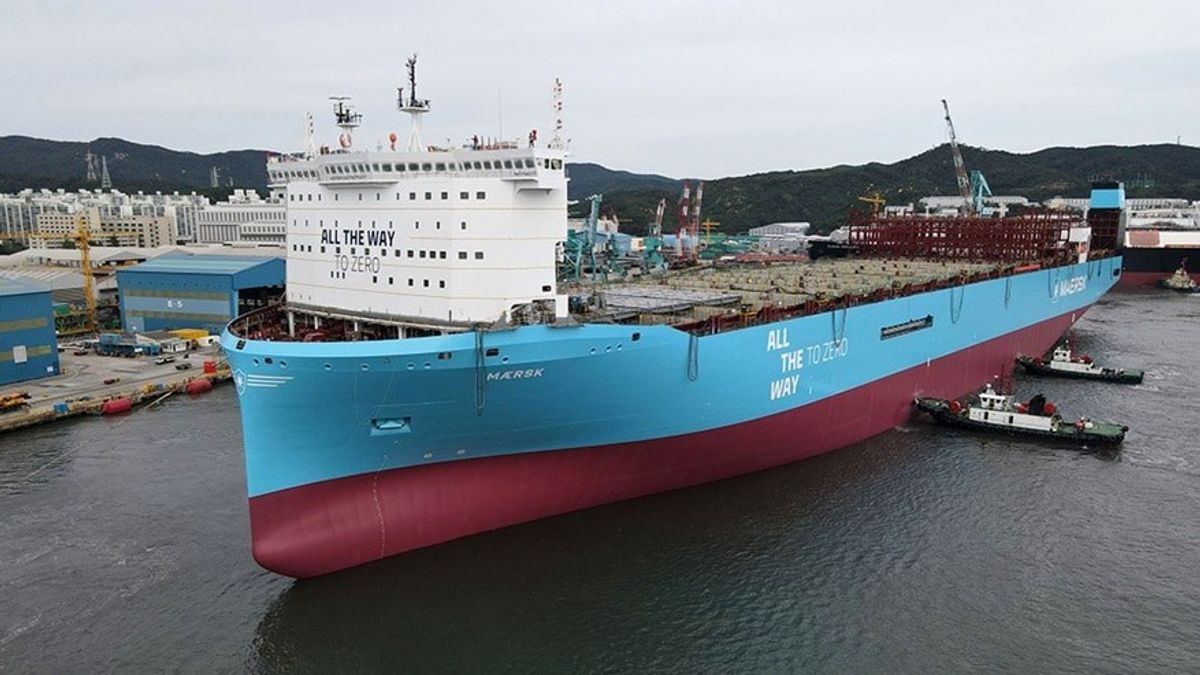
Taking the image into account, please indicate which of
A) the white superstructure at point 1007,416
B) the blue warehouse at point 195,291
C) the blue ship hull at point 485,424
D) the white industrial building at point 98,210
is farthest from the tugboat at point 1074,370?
the white industrial building at point 98,210

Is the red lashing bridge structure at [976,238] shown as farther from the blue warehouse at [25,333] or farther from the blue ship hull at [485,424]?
the blue warehouse at [25,333]

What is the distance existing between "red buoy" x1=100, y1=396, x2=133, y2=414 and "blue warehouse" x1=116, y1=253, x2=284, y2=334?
28.3ft

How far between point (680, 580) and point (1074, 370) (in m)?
18.4

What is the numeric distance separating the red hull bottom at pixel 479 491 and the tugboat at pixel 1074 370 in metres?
12.5

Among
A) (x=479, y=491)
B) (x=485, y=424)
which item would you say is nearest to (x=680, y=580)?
(x=479, y=491)

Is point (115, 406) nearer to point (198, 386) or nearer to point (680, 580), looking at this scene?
point (198, 386)

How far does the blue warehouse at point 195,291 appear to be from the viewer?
29297 millimetres

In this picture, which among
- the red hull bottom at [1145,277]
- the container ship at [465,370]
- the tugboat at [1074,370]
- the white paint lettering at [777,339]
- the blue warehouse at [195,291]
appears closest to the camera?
the container ship at [465,370]

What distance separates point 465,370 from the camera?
35.3 ft

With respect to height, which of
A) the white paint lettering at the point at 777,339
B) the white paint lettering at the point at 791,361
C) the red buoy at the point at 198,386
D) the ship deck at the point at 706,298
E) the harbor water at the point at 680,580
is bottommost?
the harbor water at the point at 680,580

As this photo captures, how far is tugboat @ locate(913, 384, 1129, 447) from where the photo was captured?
56.3 ft

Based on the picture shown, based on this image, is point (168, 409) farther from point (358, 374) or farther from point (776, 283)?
point (776, 283)

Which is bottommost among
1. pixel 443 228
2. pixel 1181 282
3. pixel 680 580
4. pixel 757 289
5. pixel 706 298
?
pixel 680 580

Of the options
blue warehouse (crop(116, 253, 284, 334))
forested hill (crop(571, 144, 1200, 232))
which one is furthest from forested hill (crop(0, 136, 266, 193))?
blue warehouse (crop(116, 253, 284, 334))
